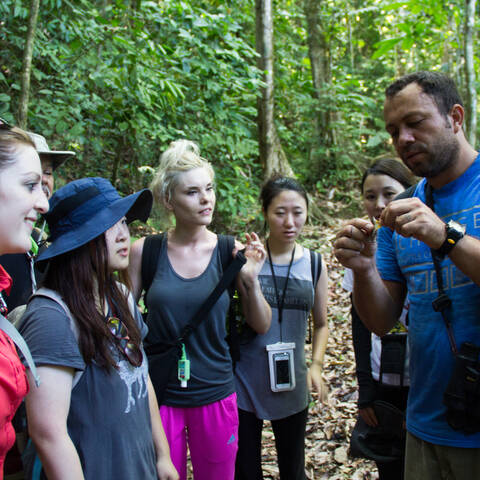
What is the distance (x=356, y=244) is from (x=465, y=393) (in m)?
0.77

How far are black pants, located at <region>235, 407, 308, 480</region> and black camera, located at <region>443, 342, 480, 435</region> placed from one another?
1372mm

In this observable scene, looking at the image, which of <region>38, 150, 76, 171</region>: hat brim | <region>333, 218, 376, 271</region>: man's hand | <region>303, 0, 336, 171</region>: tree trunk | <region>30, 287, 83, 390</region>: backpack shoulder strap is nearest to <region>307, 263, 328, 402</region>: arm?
<region>333, 218, 376, 271</region>: man's hand

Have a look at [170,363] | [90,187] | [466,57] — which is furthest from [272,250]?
[466,57]

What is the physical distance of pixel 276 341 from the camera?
2984 mm

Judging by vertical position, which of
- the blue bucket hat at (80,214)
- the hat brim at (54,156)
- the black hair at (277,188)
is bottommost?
the blue bucket hat at (80,214)

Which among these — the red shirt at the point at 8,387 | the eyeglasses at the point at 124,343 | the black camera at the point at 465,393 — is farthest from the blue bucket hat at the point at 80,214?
the black camera at the point at 465,393

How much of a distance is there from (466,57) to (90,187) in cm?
662

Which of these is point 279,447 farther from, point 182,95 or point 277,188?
point 182,95

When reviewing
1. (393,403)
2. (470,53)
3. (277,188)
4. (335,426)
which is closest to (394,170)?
(277,188)

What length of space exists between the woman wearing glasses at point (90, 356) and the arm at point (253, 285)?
2.80ft

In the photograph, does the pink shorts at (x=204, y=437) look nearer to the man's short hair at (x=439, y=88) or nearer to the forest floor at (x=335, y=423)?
the forest floor at (x=335, y=423)

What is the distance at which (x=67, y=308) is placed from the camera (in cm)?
172

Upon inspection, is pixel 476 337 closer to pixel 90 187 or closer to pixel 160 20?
pixel 90 187

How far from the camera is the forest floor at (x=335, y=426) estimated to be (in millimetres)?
3613
